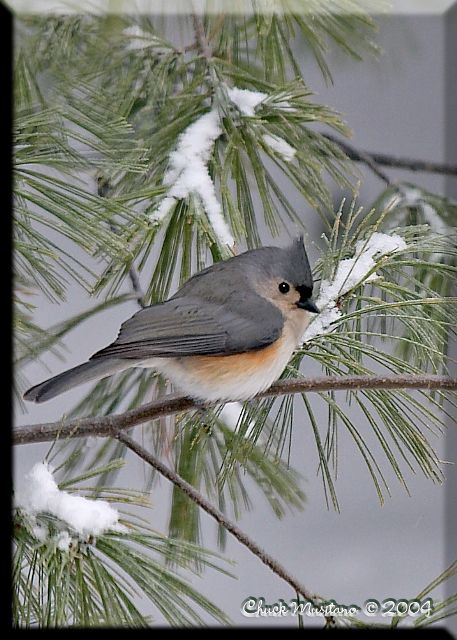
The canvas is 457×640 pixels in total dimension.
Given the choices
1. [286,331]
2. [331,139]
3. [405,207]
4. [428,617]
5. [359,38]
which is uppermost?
[359,38]

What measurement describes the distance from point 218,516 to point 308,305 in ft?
1.00

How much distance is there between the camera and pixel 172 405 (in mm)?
1183

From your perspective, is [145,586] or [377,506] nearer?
[145,586]

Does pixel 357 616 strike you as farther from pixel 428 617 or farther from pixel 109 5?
pixel 109 5

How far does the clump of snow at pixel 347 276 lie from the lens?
1.19m

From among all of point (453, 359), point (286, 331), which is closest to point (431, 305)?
point (453, 359)

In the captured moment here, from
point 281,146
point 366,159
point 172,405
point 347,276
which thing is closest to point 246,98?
point 281,146

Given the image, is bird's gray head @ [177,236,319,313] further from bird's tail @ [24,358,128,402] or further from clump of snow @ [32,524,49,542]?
clump of snow @ [32,524,49,542]

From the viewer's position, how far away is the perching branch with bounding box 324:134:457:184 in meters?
1.21

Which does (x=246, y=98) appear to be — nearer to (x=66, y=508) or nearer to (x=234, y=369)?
(x=234, y=369)

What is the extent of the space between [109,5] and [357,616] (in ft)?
2.99

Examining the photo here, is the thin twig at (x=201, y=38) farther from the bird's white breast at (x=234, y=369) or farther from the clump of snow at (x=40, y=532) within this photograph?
the clump of snow at (x=40, y=532)

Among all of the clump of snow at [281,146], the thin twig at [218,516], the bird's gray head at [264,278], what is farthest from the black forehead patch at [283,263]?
the thin twig at [218,516]
